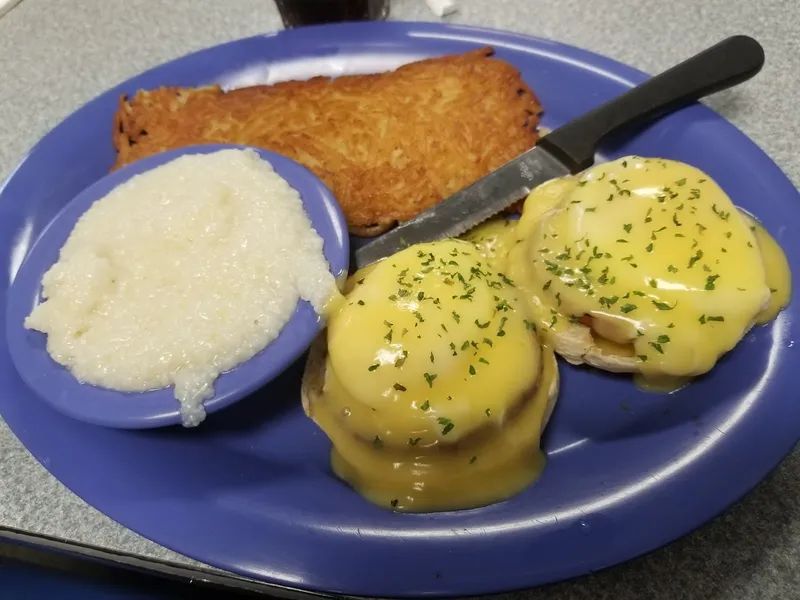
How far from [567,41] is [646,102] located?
57cm

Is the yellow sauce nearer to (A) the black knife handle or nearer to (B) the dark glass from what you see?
(A) the black knife handle

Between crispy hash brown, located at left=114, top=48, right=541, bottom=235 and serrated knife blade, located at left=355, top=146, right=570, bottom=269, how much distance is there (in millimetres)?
56

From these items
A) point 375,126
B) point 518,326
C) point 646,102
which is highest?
point 375,126

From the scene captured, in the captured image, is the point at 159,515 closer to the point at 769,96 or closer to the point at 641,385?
the point at 641,385

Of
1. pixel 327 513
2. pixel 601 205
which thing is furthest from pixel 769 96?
pixel 327 513

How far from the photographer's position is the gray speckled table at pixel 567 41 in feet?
→ 3.27

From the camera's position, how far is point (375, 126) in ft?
4.42

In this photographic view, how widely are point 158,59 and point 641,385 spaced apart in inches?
65.0

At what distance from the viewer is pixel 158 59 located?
186 centimetres

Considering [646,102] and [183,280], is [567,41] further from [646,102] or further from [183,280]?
[183,280]

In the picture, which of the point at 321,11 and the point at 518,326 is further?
the point at 321,11

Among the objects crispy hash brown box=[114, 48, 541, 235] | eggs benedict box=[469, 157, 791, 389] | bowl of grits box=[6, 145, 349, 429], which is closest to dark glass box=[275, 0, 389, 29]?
crispy hash brown box=[114, 48, 541, 235]

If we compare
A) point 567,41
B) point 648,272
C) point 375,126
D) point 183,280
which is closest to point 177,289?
point 183,280

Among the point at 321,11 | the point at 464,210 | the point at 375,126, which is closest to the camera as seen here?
the point at 464,210
